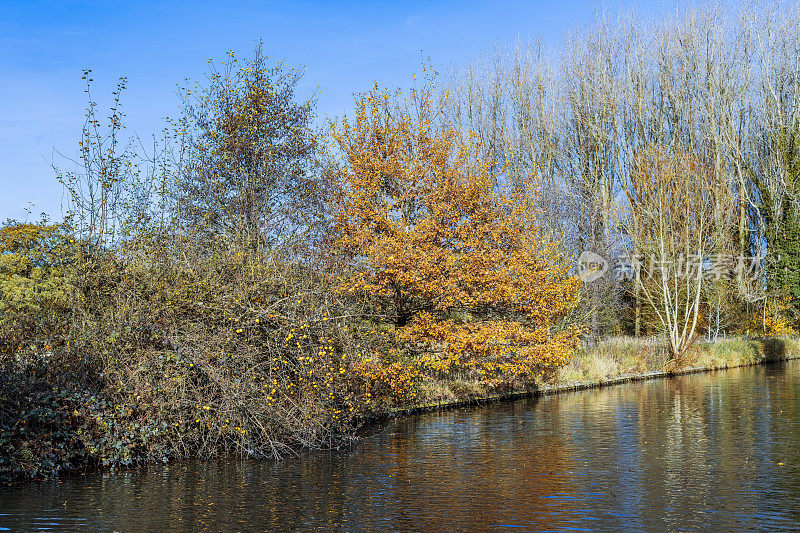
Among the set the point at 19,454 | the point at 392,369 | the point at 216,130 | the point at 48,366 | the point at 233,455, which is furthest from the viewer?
the point at 216,130

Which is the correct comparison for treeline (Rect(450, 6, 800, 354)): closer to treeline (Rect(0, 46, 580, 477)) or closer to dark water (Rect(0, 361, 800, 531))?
treeline (Rect(0, 46, 580, 477))

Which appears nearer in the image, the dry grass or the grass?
the grass

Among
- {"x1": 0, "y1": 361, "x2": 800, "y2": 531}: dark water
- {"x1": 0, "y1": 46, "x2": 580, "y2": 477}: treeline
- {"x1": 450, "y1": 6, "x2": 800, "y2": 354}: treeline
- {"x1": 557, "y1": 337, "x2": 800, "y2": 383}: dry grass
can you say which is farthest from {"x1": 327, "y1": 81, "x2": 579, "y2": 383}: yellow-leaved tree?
{"x1": 450, "y1": 6, "x2": 800, "y2": 354}: treeline

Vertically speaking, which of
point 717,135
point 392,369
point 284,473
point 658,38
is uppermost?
point 658,38

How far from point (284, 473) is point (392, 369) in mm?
5884

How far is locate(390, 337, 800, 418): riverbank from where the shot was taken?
19219mm

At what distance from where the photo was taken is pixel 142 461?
11.6m

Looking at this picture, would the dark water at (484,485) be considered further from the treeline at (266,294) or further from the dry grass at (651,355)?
the dry grass at (651,355)

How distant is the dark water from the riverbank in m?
3.78

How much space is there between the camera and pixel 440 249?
17.3 meters

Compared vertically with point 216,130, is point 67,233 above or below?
below

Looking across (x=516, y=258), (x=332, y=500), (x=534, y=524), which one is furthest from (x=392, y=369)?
(x=534, y=524)

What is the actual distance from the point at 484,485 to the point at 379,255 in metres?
→ 8.38

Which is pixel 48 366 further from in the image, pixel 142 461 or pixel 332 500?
pixel 332 500
